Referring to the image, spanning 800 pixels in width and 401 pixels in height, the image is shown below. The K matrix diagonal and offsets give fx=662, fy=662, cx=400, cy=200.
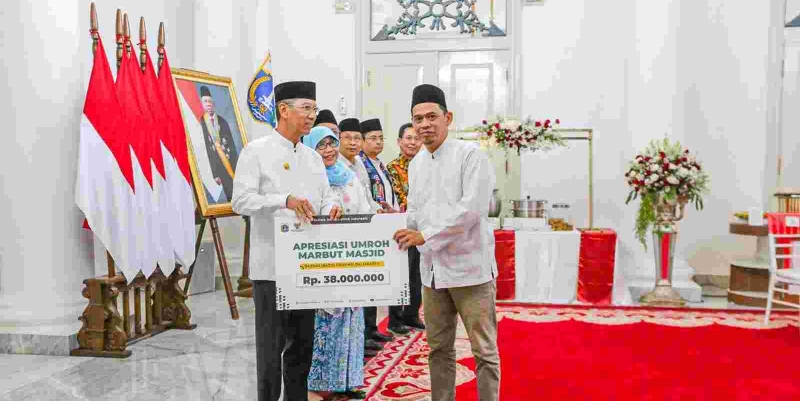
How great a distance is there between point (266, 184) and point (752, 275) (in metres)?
5.51

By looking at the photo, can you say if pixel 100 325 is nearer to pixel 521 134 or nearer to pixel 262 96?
pixel 262 96

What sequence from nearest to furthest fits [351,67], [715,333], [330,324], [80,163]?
[330,324]
[80,163]
[715,333]
[351,67]

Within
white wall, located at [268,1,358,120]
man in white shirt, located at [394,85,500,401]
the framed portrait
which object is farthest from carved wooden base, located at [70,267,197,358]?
white wall, located at [268,1,358,120]

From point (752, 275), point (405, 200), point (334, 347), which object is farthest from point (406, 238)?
point (752, 275)

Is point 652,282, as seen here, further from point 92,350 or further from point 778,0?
point 92,350

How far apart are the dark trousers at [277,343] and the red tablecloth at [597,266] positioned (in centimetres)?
397

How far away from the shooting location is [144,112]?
15.1ft

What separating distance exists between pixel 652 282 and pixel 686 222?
1.00 meters

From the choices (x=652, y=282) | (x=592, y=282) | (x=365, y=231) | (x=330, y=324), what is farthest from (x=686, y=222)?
(x=365, y=231)

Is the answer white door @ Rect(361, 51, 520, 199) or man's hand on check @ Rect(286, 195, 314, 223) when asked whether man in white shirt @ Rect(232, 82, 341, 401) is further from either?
white door @ Rect(361, 51, 520, 199)

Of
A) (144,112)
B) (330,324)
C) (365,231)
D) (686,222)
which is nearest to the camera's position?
(365,231)

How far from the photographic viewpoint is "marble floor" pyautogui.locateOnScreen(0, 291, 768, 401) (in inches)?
136

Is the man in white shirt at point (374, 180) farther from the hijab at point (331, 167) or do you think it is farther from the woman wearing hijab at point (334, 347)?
the woman wearing hijab at point (334, 347)

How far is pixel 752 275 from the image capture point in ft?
21.1
